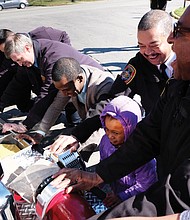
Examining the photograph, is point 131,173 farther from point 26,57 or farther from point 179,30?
point 26,57

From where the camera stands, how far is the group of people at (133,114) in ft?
4.10

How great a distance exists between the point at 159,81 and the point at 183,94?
3.85 feet

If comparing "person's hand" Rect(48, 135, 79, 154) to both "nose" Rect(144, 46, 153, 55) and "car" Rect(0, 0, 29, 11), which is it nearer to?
"nose" Rect(144, 46, 153, 55)

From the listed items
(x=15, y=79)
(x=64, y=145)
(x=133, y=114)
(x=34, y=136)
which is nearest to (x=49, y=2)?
(x=15, y=79)

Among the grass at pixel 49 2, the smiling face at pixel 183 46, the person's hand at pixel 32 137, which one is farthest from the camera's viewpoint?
the grass at pixel 49 2

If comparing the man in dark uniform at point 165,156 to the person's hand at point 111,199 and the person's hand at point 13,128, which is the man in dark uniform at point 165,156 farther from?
the person's hand at point 13,128

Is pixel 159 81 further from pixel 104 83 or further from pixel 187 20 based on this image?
pixel 187 20

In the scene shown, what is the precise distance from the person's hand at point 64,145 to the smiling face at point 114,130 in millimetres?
232

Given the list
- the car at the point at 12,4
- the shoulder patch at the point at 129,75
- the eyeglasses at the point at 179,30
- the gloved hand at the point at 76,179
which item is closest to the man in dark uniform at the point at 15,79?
the shoulder patch at the point at 129,75

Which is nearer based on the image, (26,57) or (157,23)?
(157,23)

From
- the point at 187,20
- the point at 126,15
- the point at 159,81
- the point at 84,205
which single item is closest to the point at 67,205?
the point at 84,205

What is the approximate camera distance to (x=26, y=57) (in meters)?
3.35

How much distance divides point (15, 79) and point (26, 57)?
2.49 ft

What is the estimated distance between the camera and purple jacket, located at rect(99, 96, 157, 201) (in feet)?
6.46
